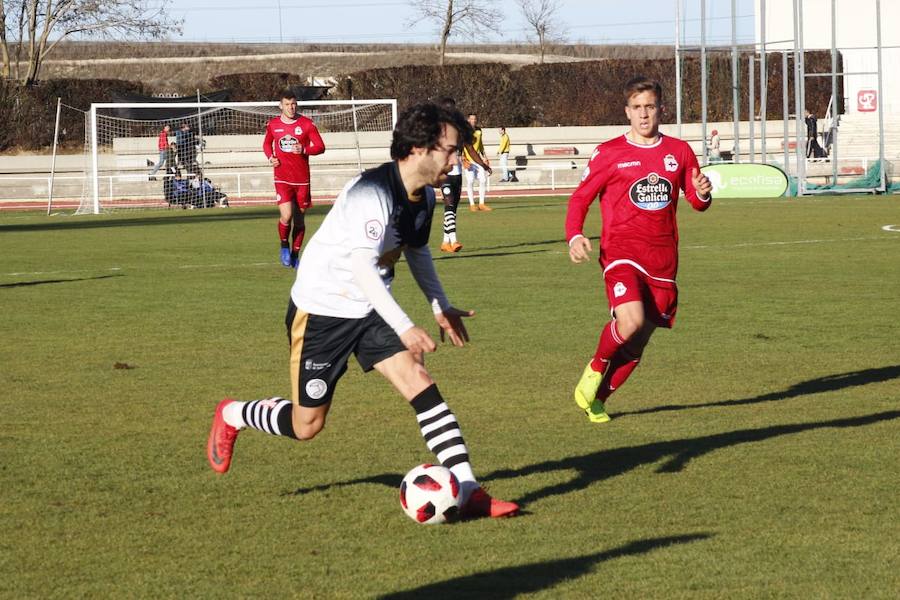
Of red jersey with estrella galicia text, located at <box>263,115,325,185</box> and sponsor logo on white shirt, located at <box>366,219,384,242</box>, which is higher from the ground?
red jersey with estrella galicia text, located at <box>263,115,325,185</box>

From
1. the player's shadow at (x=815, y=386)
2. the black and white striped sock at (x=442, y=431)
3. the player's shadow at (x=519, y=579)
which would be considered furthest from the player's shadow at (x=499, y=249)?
the player's shadow at (x=519, y=579)

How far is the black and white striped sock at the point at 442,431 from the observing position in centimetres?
556

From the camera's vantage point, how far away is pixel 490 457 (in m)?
6.75

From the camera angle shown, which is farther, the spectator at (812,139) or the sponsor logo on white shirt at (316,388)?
the spectator at (812,139)

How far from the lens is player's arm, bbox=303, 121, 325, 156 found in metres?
18.2

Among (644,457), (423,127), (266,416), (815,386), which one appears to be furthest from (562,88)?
(423,127)

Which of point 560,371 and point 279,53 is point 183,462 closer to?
point 560,371

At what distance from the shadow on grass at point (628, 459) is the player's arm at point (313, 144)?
11.7m

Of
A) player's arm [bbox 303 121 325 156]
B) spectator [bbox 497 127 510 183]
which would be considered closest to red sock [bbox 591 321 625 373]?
player's arm [bbox 303 121 325 156]

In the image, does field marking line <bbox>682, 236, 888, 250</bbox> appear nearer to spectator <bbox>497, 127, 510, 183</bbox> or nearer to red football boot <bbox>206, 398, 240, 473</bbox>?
red football boot <bbox>206, 398, 240, 473</bbox>

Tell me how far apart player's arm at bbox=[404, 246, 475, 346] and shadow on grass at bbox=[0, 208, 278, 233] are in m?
22.1

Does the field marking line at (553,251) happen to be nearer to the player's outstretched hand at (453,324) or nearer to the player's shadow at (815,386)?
the player's shadow at (815,386)

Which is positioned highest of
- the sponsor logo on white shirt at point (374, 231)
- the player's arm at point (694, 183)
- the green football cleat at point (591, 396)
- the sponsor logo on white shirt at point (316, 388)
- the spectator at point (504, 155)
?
the spectator at point (504, 155)

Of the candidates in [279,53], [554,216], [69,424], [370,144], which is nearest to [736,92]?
[554,216]
